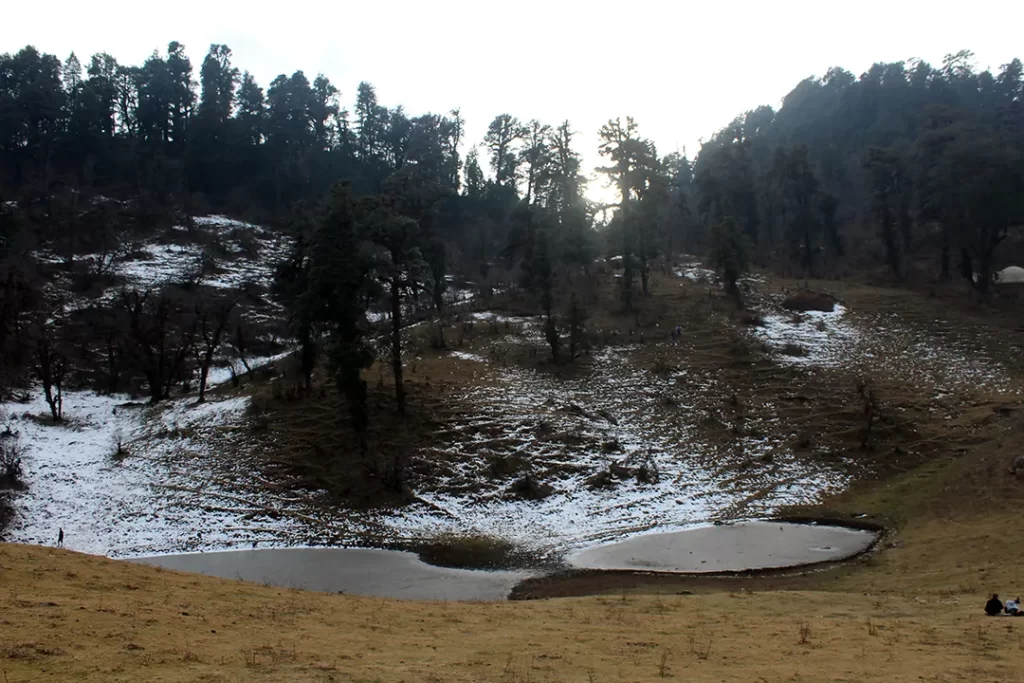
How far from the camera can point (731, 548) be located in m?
22.3

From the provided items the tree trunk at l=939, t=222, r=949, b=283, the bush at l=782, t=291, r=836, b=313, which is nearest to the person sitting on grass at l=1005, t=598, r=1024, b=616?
the bush at l=782, t=291, r=836, b=313

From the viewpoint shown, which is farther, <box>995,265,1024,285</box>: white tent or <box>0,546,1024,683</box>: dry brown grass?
<box>995,265,1024,285</box>: white tent

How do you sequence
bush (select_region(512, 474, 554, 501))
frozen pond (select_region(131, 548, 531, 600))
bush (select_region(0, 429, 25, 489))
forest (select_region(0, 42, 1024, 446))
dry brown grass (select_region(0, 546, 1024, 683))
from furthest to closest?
forest (select_region(0, 42, 1024, 446)) → bush (select_region(512, 474, 554, 501)) → bush (select_region(0, 429, 25, 489)) → frozen pond (select_region(131, 548, 531, 600)) → dry brown grass (select_region(0, 546, 1024, 683))

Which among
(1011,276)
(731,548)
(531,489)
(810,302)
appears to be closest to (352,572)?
(531,489)

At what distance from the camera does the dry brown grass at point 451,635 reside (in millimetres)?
9375

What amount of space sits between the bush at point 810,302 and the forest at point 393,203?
12.8ft

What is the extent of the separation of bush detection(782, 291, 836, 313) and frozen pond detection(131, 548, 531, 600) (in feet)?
120

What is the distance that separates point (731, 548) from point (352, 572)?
40.5ft

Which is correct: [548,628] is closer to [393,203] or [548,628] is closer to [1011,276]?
[393,203]

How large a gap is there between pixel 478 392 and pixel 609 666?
2609 centimetres

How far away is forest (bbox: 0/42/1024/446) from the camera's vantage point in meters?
38.1

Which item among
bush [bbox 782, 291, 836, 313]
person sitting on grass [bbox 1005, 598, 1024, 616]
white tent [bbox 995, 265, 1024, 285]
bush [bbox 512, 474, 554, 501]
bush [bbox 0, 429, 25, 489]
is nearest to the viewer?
person sitting on grass [bbox 1005, 598, 1024, 616]

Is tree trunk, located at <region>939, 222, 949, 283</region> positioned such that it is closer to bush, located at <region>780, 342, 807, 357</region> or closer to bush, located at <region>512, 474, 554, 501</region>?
bush, located at <region>780, 342, 807, 357</region>

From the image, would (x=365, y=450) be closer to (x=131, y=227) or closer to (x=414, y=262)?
(x=414, y=262)
